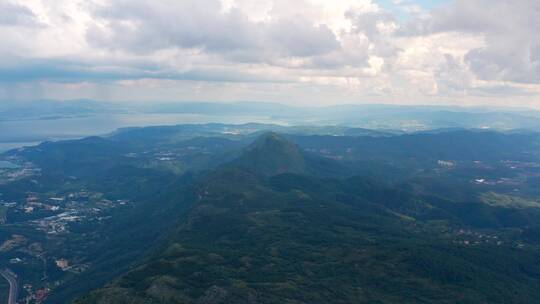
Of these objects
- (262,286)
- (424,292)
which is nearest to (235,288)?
(262,286)

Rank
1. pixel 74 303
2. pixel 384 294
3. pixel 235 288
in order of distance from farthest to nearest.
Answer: pixel 384 294 < pixel 235 288 < pixel 74 303

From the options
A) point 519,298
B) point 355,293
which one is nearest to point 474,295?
point 519,298

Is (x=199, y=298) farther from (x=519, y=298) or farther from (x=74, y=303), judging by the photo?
(x=519, y=298)

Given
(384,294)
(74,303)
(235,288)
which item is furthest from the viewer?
(384,294)

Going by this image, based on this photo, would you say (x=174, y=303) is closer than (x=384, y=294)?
Yes

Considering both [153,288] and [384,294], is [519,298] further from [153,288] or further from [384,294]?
[153,288]

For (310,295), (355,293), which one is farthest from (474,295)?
(310,295)

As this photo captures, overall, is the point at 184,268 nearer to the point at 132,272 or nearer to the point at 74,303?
the point at 132,272

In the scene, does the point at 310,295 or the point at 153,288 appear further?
the point at 310,295
